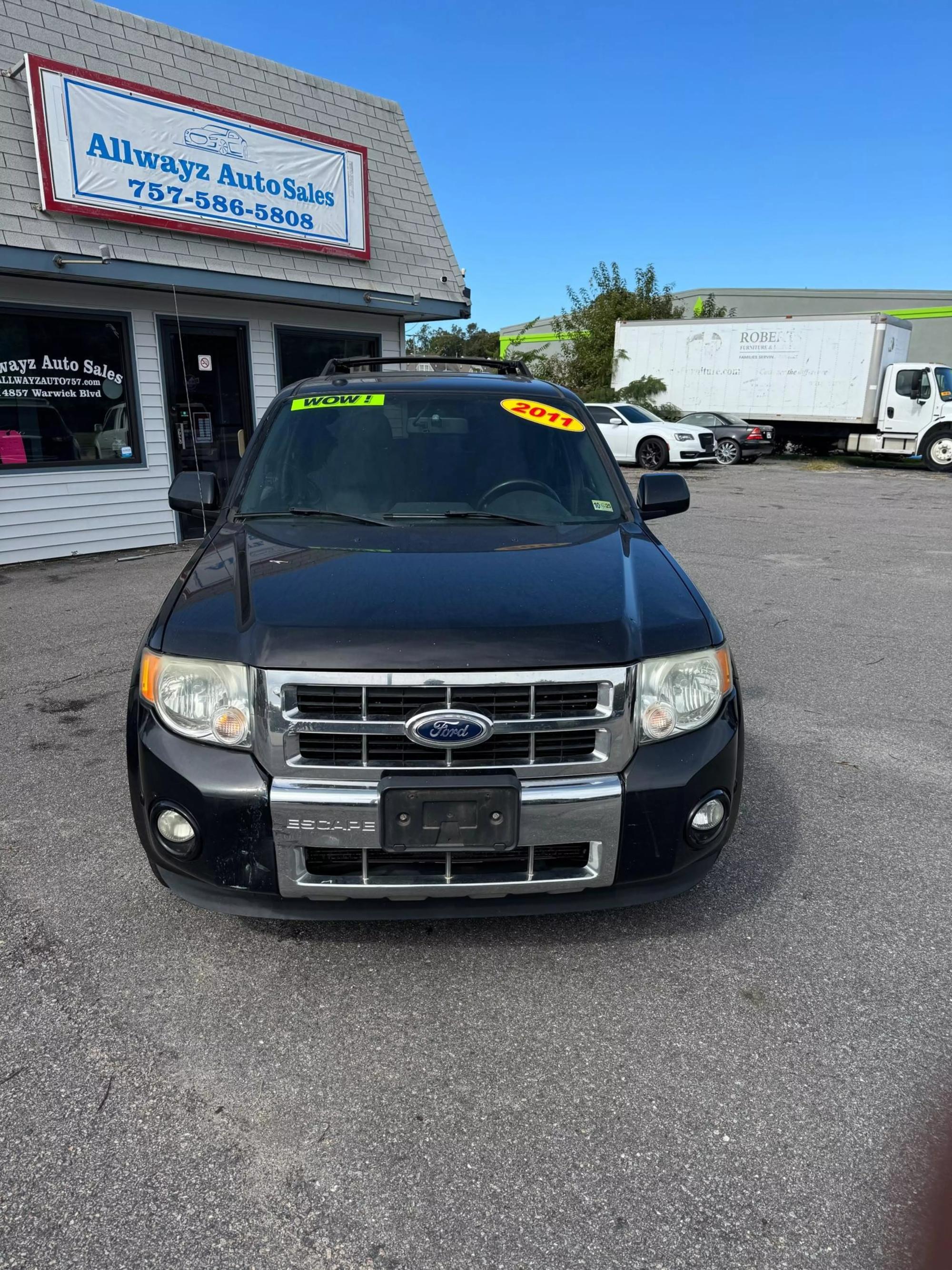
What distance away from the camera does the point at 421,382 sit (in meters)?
4.12

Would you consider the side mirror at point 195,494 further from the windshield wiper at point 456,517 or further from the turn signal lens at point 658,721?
the turn signal lens at point 658,721

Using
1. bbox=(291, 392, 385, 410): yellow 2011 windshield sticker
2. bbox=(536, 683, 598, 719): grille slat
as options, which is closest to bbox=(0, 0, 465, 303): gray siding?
bbox=(291, 392, 385, 410): yellow 2011 windshield sticker

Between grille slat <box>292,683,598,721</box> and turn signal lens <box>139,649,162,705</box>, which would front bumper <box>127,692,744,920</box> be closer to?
turn signal lens <box>139,649,162,705</box>

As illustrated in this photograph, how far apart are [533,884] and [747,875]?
116 centimetres

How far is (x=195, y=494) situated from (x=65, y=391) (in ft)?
21.6

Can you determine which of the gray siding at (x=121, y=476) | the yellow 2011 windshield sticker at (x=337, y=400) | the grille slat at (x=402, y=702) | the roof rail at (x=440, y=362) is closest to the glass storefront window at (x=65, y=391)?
the gray siding at (x=121, y=476)

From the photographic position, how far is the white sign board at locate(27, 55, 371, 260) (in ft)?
27.8

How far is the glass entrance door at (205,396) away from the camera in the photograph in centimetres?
1038

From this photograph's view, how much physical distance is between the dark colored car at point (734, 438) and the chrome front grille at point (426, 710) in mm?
22205

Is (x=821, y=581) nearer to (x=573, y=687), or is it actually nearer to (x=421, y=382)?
(x=421, y=382)

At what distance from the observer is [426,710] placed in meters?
2.36

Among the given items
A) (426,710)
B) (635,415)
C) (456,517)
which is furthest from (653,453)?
(426,710)

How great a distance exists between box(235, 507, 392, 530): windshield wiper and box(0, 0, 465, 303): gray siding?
6.59 meters

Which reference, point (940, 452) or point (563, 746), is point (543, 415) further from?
point (940, 452)
